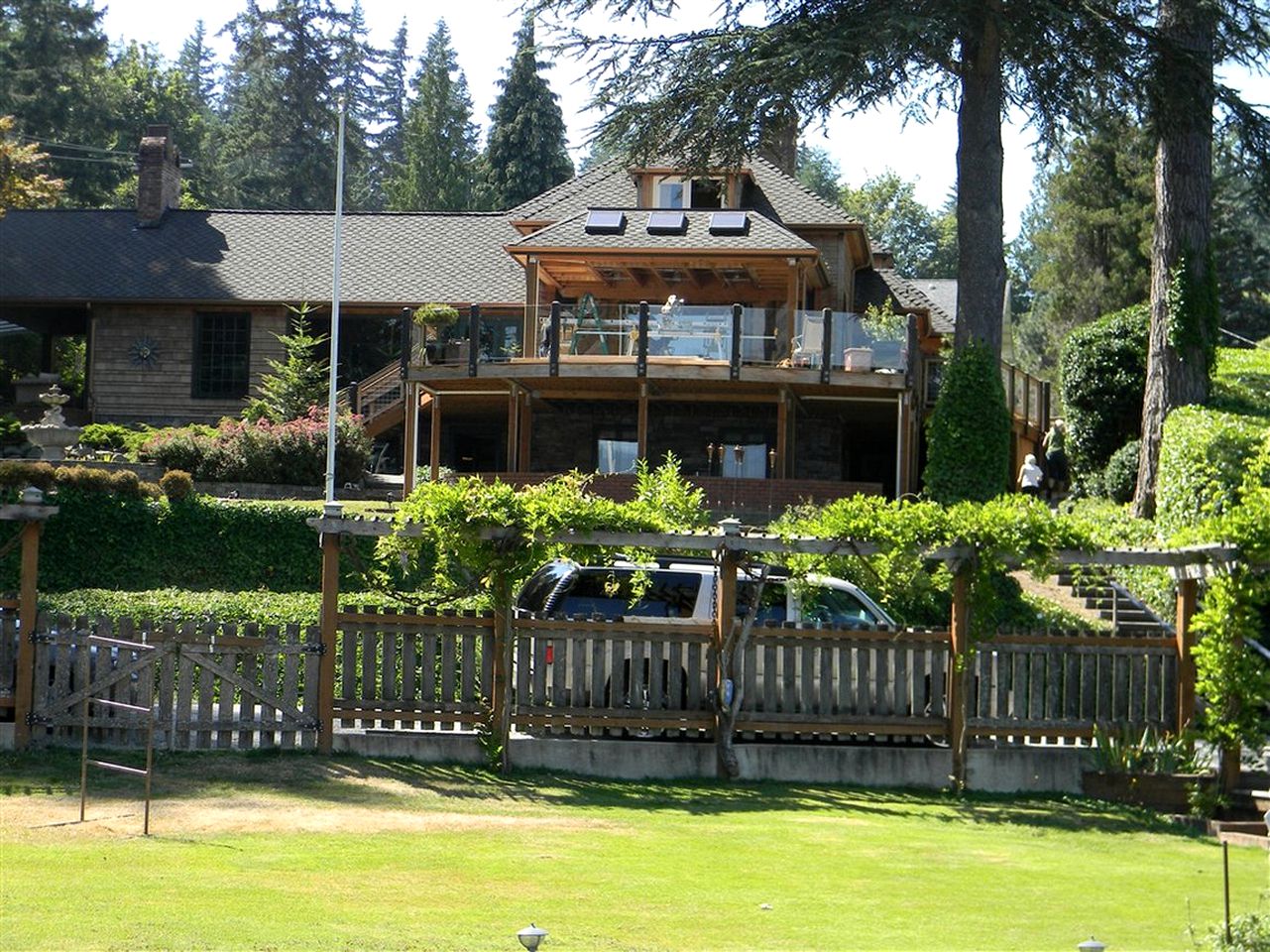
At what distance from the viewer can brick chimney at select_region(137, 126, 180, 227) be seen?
4691 centimetres

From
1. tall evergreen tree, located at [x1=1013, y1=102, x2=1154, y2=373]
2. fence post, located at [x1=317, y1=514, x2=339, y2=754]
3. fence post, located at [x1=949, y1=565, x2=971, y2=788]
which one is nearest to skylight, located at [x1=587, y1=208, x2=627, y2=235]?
tall evergreen tree, located at [x1=1013, y1=102, x2=1154, y2=373]

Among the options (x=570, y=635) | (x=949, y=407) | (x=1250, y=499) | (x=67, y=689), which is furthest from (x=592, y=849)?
(x=949, y=407)

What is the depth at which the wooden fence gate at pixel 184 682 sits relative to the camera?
14.8m

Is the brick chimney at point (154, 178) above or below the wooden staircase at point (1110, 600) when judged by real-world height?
above

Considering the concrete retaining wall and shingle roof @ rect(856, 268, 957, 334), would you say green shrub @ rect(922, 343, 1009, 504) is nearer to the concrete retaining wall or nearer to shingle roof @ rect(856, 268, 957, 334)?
shingle roof @ rect(856, 268, 957, 334)

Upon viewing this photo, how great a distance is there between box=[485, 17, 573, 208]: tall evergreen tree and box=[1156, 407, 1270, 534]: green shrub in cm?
4263

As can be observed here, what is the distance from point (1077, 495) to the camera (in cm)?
3412

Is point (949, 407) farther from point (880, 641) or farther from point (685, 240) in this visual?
point (880, 641)

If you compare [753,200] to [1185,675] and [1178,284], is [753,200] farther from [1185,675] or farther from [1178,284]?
[1185,675]

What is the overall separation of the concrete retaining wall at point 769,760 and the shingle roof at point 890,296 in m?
26.1

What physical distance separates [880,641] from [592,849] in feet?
15.6

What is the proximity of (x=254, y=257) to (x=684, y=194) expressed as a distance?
42.8 ft

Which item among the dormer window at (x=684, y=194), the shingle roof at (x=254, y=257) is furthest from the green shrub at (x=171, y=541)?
the shingle roof at (x=254, y=257)

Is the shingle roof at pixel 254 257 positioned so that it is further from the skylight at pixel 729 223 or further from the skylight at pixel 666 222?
the skylight at pixel 729 223
